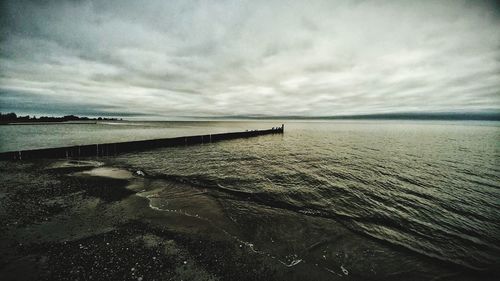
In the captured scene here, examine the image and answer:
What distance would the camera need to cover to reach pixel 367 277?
5266mm

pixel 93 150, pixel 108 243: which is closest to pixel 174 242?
pixel 108 243

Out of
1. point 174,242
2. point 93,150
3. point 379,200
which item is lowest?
point 379,200

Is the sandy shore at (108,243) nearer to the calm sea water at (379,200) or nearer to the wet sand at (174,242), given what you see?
the wet sand at (174,242)

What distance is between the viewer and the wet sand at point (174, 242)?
4.91m

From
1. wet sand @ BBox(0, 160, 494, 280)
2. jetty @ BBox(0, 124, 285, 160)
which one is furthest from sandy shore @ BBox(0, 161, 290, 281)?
jetty @ BBox(0, 124, 285, 160)

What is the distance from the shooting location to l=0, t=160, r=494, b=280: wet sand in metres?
4.91

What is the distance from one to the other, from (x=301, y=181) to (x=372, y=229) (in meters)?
6.30

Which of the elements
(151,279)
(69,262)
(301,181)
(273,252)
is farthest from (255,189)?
(69,262)

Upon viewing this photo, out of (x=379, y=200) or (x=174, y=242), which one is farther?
(x=379, y=200)

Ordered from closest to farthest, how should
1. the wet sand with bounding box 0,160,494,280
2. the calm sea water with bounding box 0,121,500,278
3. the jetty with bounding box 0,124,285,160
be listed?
the wet sand with bounding box 0,160,494,280
the calm sea water with bounding box 0,121,500,278
the jetty with bounding box 0,124,285,160

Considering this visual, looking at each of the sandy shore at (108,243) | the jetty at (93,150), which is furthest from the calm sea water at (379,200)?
the jetty at (93,150)

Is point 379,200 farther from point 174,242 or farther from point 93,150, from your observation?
point 93,150

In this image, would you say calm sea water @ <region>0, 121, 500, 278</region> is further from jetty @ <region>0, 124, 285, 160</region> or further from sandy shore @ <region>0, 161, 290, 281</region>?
jetty @ <region>0, 124, 285, 160</region>

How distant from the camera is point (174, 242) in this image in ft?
19.6
